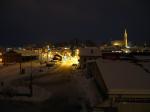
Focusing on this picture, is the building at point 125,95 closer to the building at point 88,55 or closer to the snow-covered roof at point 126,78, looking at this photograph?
the snow-covered roof at point 126,78

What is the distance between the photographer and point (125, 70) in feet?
77.7

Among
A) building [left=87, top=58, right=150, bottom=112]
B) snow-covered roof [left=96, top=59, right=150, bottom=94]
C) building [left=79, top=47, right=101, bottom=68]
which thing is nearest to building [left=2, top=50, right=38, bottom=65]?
building [left=79, top=47, right=101, bottom=68]

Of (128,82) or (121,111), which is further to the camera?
(128,82)

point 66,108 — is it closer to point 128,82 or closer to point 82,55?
point 128,82

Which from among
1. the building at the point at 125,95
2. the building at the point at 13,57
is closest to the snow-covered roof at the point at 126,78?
the building at the point at 125,95

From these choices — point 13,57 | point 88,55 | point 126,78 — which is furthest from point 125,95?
point 13,57

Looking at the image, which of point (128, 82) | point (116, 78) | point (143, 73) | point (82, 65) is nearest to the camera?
point (128, 82)

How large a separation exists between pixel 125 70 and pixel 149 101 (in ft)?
21.9

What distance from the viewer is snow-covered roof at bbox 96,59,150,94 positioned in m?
17.7

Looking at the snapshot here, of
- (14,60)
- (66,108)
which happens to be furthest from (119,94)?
(14,60)

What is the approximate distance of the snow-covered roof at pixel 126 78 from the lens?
17672mm

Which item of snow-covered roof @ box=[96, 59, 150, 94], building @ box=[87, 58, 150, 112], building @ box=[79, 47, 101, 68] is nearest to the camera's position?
building @ box=[87, 58, 150, 112]

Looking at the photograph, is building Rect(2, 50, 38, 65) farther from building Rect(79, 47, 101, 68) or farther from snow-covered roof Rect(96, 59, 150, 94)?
snow-covered roof Rect(96, 59, 150, 94)

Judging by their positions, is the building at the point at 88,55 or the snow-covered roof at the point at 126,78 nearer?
the snow-covered roof at the point at 126,78
